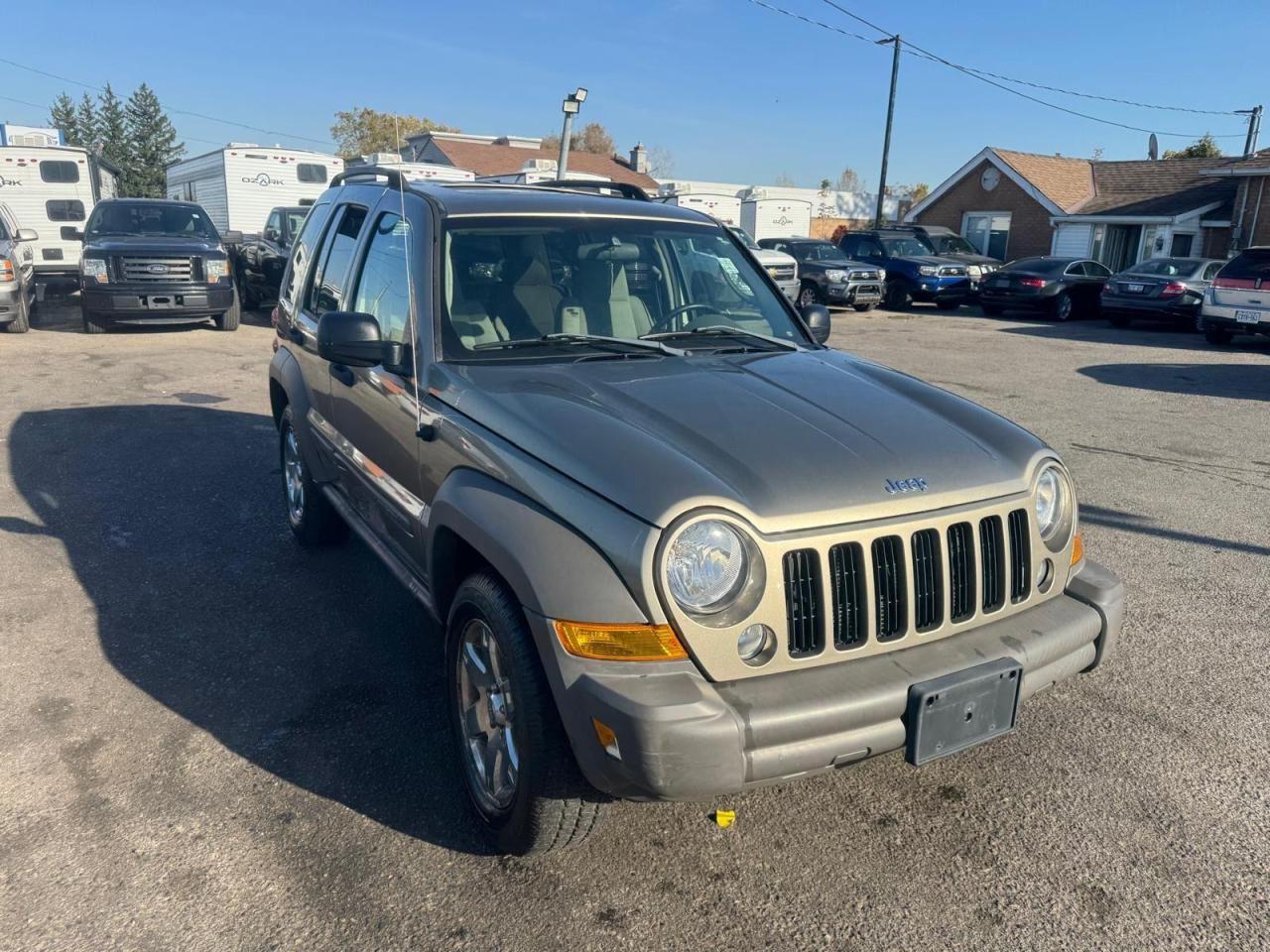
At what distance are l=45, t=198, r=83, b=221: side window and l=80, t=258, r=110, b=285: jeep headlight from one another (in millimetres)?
7834

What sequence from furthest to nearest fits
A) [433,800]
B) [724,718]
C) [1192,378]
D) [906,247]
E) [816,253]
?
[906,247] → [816,253] → [1192,378] → [433,800] → [724,718]

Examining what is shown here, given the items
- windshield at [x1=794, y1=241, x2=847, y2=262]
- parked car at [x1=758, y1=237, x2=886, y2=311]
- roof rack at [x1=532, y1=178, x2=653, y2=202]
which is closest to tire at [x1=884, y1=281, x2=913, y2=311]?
parked car at [x1=758, y1=237, x2=886, y2=311]

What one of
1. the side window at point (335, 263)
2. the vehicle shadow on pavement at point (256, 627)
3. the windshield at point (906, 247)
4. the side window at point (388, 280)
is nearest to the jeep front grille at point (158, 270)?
the vehicle shadow on pavement at point (256, 627)

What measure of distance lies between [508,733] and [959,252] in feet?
82.4

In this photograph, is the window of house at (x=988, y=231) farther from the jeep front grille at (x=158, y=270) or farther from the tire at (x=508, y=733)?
the tire at (x=508, y=733)

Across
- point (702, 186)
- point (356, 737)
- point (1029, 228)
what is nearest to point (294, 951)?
point (356, 737)

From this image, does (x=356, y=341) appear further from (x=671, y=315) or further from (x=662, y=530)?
(x=662, y=530)

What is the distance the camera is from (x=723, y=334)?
3.91 meters

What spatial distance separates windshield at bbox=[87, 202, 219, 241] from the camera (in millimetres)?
14242

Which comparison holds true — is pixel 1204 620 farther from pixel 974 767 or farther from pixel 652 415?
pixel 652 415

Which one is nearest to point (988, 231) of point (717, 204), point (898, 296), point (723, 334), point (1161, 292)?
point (717, 204)

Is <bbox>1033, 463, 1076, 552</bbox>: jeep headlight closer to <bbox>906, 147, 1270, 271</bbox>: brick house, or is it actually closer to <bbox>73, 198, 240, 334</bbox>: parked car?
<bbox>73, 198, 240, 334</bbox>: parked car

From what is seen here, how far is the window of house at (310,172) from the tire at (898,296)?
1355cm

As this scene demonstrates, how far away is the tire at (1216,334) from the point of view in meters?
15.4
